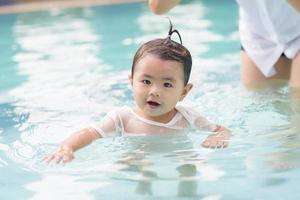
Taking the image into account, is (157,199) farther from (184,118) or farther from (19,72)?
(19,72)

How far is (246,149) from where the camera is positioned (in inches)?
108

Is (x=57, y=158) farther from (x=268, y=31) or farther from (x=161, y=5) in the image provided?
(x=268, y=31)

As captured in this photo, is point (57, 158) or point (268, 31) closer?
point (57, 158)

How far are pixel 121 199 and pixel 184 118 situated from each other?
0.65 m

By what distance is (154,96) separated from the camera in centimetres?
265

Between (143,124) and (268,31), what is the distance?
0.99m

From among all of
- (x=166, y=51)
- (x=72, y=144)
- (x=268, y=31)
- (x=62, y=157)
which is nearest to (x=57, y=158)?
(x=62, y=157)

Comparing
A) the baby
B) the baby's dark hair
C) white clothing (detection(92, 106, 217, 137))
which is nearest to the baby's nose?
the baby

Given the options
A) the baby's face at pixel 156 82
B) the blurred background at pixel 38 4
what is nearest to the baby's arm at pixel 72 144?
the baby's face at pixel 156 82

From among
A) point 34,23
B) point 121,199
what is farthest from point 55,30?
point 121,199

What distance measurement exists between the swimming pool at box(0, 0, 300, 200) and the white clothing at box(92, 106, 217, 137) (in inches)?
1.2

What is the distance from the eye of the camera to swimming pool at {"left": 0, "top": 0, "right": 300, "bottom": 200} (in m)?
2.43

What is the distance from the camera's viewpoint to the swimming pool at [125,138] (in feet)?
7.97

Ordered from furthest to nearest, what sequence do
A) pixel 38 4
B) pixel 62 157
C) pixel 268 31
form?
pixel 38 4
pixel 268 31
pixel 62 157
